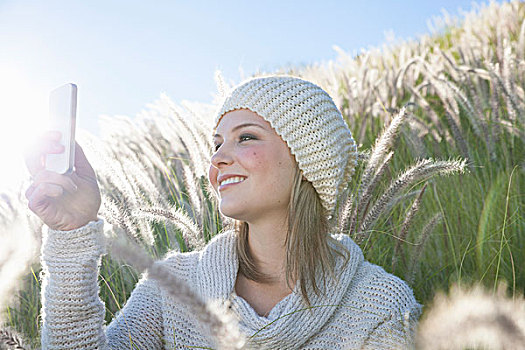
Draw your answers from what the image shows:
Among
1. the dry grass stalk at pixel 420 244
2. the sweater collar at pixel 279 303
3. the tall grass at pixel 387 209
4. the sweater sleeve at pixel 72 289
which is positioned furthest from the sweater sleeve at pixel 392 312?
the sweater sleeve at pixel 72 289

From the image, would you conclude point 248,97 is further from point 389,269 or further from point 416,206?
point 389,269

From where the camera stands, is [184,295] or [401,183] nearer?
[184,295]

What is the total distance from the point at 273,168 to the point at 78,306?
2.92ft

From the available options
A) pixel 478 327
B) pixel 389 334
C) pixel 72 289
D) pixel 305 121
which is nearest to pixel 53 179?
pixel 72 289

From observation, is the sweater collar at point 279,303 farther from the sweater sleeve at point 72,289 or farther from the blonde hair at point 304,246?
the sweater sleeve at point 72,289

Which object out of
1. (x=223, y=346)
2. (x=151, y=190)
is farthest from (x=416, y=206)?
(x=223, y=346)

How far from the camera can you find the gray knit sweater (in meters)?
1.79

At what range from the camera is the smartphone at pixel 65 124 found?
159cm

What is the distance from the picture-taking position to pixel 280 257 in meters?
2.23

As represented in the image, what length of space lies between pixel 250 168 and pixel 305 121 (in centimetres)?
36

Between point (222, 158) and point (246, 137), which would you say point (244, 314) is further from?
point (246, 137)

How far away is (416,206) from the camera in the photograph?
2533mm

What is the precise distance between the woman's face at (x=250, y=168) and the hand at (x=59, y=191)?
0.53 meters

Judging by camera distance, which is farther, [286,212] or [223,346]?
[286,212]
